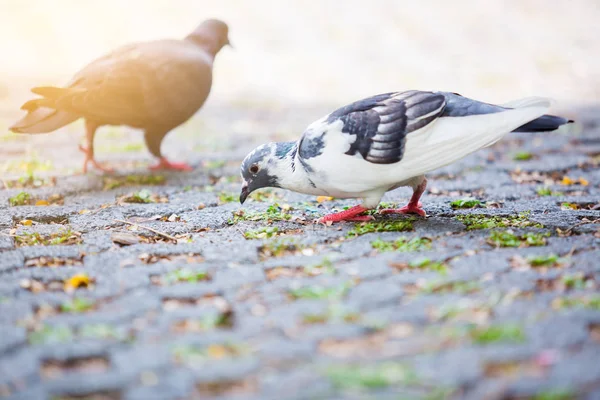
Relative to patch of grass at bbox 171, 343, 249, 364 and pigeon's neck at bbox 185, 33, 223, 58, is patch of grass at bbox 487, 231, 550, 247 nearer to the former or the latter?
patch of grass at bbox 171, 343, 249, 364

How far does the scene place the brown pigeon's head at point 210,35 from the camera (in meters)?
5.48

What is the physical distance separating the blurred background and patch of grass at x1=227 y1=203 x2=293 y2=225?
3162 millimetres

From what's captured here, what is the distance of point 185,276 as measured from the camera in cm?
276

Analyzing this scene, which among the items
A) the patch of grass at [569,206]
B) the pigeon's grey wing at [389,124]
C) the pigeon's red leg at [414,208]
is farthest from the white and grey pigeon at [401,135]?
the patch of grass at [569,206]

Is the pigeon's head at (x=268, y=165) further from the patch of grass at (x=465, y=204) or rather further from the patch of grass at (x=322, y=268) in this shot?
the patch of grass at (x=465, y=204)

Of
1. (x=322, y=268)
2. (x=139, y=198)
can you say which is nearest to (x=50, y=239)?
(x=139, y=198)

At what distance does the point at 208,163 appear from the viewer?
575 centimetres

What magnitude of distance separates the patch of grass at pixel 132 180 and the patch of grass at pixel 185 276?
222cm

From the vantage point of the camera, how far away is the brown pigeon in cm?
465

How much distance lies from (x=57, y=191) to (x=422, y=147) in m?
2.70

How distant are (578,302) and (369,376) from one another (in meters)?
0.91

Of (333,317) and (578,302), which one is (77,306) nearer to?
(333,317)

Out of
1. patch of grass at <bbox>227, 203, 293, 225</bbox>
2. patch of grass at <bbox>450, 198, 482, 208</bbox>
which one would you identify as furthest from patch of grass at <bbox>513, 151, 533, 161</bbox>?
patch of grass at <bbox>227, 203, 293, 225</bbox>

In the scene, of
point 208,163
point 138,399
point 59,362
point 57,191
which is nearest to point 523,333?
point 138,399
